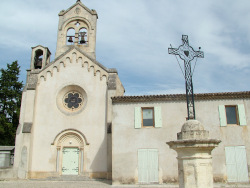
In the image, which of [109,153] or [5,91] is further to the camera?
[5,91]

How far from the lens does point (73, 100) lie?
1895 centimetres

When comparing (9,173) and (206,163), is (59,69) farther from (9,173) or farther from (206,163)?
(206,163)

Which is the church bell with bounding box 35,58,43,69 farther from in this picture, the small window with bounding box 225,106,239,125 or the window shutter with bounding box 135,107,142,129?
the small window with bounding box 225,106,239,125

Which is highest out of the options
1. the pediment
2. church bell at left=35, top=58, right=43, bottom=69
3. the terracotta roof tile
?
the pediment

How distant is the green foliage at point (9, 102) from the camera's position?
27781 millimetres

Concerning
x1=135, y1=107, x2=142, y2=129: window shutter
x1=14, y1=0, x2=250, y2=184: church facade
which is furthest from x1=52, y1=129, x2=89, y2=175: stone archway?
x1=135, y1=107, x2=142, y2=129: window shutter

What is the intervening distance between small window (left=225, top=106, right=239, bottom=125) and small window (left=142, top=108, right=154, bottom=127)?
4.71 m

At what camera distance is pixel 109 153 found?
16797 millimetres

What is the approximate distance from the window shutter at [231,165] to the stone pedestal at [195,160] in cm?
932

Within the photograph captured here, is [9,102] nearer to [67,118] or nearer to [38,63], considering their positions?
[38,63]

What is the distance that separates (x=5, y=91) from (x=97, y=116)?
17.0 metres

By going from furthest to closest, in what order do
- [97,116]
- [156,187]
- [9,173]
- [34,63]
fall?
1. [34,63]
2. [97,116]
3. [9,173]
4. [156,187]

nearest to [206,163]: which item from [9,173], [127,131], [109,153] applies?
[127,131]

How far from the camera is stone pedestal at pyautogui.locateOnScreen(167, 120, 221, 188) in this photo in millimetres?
5520
